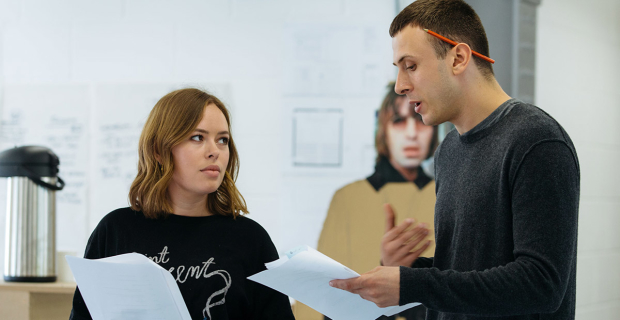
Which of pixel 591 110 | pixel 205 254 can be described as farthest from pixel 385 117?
pixel 205 254

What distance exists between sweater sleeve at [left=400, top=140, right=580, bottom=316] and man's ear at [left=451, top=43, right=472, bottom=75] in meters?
0.24

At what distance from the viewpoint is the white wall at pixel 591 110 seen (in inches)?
90.5

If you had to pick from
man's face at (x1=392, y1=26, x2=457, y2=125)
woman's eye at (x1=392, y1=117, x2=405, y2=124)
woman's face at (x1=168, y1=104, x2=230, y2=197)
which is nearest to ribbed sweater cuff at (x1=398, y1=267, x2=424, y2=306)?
man's face at (x1=392, y1=26, x2=457, y2=125)

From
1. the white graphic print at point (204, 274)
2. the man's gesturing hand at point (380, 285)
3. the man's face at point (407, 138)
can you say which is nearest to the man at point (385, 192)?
the man's face at point (407, 138)

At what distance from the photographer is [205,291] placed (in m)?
1.20

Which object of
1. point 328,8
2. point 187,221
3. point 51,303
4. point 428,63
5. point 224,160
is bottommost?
point 51,303

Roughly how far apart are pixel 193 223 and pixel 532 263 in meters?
0.82

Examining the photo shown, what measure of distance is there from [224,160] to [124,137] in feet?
5.08

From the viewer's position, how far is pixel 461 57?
1.03m

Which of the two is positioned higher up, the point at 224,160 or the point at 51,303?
the point at 224,160

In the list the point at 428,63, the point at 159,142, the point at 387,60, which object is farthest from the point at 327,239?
the point at 428,63

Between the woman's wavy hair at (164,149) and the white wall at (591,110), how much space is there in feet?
5.20

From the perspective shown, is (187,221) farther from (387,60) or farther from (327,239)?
(387,60)

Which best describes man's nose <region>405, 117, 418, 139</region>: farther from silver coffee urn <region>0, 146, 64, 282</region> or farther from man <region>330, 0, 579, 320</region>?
silver coffee urn <region>0, 146, 64, 282</region>
